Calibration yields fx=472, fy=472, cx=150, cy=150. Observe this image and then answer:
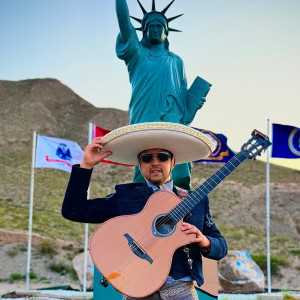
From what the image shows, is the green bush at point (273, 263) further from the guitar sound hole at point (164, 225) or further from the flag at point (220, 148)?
the guitar sound hole at point (164, 225)

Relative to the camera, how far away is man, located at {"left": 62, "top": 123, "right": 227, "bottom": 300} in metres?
2.43

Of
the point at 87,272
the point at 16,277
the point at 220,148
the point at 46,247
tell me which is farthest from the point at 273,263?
the point at 46,247

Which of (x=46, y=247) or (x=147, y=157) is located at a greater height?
(x=46, y=247)

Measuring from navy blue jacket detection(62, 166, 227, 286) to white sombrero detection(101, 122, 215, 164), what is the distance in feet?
0.90

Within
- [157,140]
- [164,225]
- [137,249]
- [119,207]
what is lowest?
[137,249]

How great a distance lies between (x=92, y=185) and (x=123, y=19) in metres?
36.7

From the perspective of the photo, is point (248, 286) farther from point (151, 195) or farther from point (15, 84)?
point (15, 84)

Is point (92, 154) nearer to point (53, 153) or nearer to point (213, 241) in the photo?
point (213, 241)

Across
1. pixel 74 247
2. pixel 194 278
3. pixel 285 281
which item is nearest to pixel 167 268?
pixel 194 278

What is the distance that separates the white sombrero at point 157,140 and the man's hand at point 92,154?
82 millimetres

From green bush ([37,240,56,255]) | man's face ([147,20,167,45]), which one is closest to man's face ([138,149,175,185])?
man's face ([147,20,167,45])

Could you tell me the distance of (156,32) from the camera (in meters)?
5.89

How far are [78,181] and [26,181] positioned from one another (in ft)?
120

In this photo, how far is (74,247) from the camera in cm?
2092
